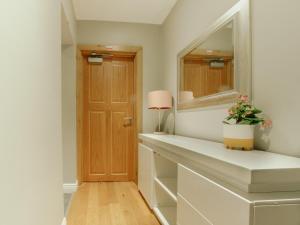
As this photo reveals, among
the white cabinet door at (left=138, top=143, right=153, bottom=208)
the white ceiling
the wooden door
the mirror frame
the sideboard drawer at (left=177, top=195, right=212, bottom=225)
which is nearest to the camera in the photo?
the sideboard drawer at (left=177, top=195, right=212, bottom=225)

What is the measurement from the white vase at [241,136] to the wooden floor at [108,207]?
1444mm

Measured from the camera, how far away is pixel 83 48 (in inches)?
153

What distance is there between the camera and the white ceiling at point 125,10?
10.7 ft

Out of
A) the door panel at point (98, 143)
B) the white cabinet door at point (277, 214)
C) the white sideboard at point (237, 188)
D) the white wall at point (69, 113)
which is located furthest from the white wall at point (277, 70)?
the door panel at point (98, 143)

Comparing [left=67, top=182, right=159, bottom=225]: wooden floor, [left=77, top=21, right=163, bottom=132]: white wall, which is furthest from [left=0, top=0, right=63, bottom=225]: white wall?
[left=77, top=21, right=163, bottom=132]: white wall

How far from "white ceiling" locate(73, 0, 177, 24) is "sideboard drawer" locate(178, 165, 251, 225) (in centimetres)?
242

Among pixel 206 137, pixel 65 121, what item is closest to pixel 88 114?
pixel 65 121

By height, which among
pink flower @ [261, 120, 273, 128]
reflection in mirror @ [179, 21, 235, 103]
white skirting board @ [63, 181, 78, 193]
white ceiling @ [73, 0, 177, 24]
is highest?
white ceiling @ [73, 0, 177, 24]

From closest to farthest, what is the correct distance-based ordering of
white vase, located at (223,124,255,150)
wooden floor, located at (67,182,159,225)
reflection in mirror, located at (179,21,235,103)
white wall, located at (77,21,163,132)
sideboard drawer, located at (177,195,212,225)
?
1. sideboard drawer, located at (177,195,212,225)
2. white vase, located at (223,124,255,150)
3. reflection in mirror, located at (179,21,235,103)
4. wooden floor, located at (67,182,159,225)
5. white wall, located at (77,21,163,132)


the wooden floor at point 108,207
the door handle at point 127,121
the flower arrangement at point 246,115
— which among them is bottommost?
the wooden floor at point 108,207

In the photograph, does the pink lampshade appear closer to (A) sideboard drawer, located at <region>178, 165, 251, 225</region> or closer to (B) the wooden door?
(B) the wooden door

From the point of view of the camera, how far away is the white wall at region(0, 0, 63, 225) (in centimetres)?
93

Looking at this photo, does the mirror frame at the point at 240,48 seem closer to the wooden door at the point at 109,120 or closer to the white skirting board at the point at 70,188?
the wooden door at the point at 109,120

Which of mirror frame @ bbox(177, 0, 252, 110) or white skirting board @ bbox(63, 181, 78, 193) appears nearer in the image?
mirror frame @ bbox(177, 0, 252, 110)
